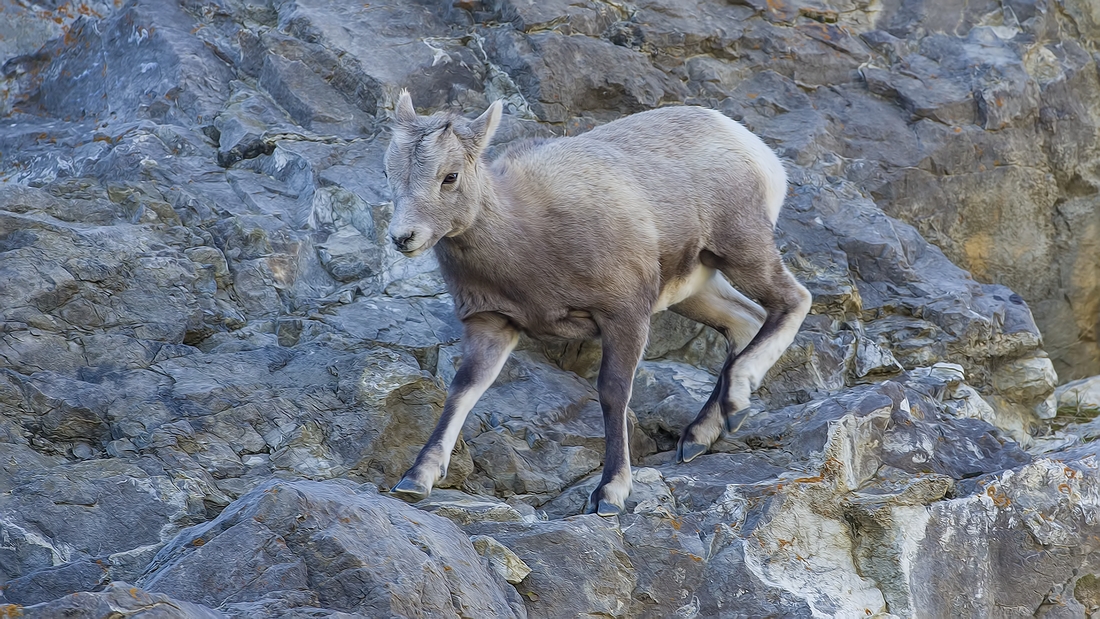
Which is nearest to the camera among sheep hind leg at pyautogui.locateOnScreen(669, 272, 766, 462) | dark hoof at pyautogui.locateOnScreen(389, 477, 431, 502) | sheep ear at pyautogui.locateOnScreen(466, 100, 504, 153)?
dark hoof at pyautogui.locateOnScreen(389, 477, 431, 502)

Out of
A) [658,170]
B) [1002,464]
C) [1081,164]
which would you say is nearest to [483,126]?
[658,170]

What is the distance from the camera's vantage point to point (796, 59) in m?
11.0

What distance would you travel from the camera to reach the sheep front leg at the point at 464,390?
618 cm

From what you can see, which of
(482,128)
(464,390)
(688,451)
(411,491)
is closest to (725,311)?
(688,451)

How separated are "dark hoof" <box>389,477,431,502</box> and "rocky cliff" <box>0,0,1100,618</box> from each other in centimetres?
24

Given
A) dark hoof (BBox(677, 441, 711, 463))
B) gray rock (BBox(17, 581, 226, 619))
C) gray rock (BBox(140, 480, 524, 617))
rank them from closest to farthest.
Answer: gray rock (BBox(17, 581, 226, 619)) < gray rock (BBox(140, 480, 524, 617)) < dark hoof (BBox(677, 441, 711, 463))

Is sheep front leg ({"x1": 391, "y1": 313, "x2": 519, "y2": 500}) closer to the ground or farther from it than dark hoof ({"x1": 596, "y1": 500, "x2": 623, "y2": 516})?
farther from it

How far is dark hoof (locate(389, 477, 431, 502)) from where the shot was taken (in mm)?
6105

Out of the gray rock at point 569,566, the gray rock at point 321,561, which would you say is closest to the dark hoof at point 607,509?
the gray rock at point 569,566

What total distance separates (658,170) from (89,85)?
17.1 feet

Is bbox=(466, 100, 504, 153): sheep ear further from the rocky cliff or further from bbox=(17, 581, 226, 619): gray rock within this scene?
bbox=(17, 581, 226, 619): gray rock

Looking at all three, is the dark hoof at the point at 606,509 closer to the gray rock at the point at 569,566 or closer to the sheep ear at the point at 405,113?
the gray rock at the point at 569,566

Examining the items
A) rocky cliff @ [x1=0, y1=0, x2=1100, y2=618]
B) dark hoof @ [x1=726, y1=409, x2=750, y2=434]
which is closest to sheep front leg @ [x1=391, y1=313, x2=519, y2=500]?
rocky cliff @ [x1=0, y1=0, x2=1100, y2=618]

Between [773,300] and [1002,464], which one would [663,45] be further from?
[1002,464]
